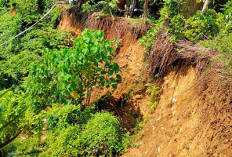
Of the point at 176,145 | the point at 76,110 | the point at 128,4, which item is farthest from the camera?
the point at 128,4

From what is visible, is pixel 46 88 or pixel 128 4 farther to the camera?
pixel 128 4

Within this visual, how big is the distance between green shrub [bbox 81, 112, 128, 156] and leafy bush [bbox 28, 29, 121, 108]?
30.4 inches

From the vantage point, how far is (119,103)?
191 inches

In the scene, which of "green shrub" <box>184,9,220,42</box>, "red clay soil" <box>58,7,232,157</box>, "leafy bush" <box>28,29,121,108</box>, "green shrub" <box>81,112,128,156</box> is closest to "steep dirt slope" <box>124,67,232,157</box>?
"red clay soil" <box>58,7,232,157</box>

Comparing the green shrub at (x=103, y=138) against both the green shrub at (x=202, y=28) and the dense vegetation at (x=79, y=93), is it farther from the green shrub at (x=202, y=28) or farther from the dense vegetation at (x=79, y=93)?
the green shrub at (x=202, y=28)

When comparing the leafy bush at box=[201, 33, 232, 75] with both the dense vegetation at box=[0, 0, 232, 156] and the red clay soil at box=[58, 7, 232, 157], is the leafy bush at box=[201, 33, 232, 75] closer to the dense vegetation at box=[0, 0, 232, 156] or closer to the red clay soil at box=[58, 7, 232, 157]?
the dense vegetation at box=[0, 0, 232, 156]

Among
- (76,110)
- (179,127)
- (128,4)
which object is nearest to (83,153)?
(76,110)

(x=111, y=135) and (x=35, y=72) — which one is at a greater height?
(x=35, y=72)

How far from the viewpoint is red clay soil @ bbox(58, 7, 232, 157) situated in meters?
2.72

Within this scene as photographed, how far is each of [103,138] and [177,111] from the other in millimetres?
1275

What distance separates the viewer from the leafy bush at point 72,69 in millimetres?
3992

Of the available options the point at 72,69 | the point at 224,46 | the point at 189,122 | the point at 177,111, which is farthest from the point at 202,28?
the point at 72,69

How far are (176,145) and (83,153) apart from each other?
153cm

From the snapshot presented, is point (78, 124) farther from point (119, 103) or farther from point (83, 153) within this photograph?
point (119, 103)
